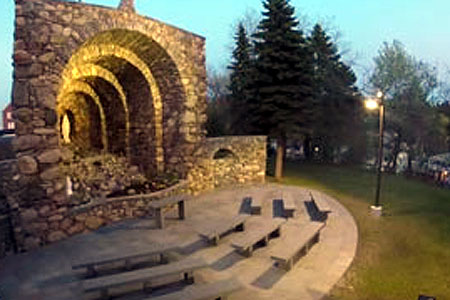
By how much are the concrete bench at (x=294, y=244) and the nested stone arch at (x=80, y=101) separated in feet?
30.5

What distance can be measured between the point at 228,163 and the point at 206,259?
6854mm

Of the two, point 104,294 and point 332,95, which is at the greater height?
point 332,95

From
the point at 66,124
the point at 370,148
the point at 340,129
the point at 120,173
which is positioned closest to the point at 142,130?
the point at 120,173

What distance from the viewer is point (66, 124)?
16938 millimetres

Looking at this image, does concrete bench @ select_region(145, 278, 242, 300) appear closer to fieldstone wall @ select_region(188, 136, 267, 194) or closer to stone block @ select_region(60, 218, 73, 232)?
stone block @ select_region(60, 218, 73, 232)

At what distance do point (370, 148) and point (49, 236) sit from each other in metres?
21.3

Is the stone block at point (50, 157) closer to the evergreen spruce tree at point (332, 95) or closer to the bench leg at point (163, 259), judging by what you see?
the bench leg at point (163, 259)

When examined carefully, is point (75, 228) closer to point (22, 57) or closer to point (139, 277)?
point (139, 277)

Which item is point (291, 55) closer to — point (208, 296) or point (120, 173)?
point (120, 173)

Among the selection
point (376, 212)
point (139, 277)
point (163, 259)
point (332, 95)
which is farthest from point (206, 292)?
point (332, 95)

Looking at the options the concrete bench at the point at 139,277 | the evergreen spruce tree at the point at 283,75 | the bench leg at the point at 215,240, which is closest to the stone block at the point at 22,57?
the concrete bench at the point at 139,277

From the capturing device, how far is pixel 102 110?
14461mm

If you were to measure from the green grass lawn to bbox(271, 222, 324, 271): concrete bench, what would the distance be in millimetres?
950

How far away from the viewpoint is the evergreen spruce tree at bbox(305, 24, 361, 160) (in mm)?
21875
